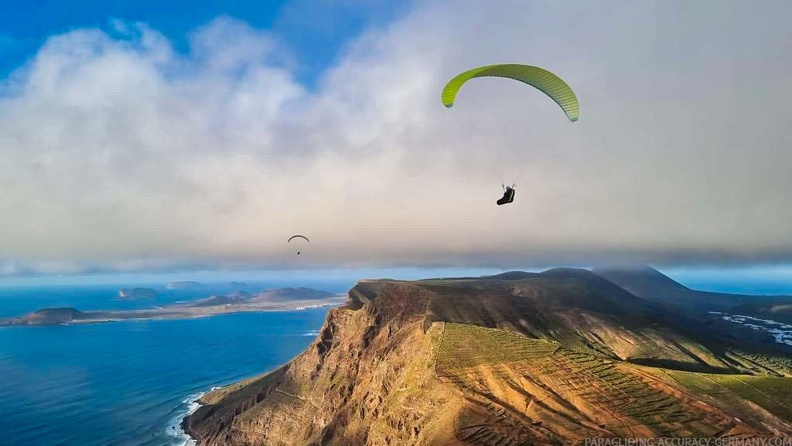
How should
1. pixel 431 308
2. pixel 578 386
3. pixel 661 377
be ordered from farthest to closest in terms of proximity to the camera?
pixel 431 308 → pixel 661 377 → pixel 578 386

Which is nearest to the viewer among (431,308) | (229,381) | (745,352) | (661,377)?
(661,377)

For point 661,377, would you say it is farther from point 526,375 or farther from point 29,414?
point 29,414

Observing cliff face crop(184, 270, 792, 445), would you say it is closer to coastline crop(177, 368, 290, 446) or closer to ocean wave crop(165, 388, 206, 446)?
coastline crop(177, 368, 290, 446)

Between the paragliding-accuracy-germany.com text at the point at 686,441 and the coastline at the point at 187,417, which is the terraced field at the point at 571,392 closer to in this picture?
the paragliding-accuracy-germany.com text at the point at 686,441

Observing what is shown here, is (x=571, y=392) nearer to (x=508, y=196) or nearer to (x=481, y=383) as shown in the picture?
(x=481, y=383)

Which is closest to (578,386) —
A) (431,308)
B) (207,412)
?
(431,308)

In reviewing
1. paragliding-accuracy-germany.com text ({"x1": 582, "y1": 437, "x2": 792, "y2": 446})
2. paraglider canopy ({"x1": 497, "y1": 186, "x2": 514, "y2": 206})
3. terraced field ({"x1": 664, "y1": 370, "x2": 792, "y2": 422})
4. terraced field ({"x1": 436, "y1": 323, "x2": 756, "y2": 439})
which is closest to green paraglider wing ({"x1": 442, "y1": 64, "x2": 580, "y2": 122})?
paraglider canopy ({"x1": 497, "y1": 186, "x2": 514, "y2": 206})

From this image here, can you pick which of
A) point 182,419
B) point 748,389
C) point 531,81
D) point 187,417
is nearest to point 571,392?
point 748,389
